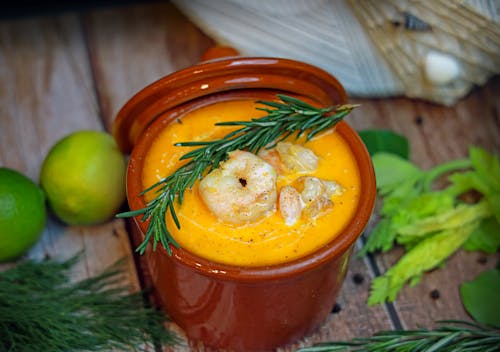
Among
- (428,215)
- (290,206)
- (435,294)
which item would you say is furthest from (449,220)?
(290,206)

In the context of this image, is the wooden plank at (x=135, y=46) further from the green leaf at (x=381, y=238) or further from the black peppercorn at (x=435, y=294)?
the black peppercorn at (x=435, y=294)

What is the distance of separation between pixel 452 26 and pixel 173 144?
0.78 meters

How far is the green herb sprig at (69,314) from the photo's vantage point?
4.58 feet

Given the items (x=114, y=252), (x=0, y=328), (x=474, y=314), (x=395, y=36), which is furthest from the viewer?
(x=395, y=36)

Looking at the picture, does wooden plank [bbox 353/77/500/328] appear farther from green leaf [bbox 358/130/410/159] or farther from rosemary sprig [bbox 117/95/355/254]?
rosemary sprig [bbox 117/95/355/254]

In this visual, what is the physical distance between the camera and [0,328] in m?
1.40

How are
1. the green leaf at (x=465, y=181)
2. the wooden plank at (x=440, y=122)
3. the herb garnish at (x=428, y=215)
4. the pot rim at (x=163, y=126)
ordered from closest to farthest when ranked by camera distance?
the pot rim at (x=163, y=126)
the herb garnish at (x=428, y=215)
the green leaf at (x=465, y=181)
the wooden plank at (x=440, y=122)

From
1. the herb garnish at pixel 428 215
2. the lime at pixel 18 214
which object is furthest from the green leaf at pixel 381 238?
the lime at pixel 18 214

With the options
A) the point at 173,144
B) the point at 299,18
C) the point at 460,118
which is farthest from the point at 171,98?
the point at 460,118

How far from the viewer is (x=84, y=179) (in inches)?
60.6

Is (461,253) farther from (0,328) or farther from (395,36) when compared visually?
(0,328)

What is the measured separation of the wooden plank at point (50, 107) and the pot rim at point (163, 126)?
255 mm

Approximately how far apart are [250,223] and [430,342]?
0.42 metres

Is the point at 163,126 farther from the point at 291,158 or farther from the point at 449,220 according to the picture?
the point at 449,220
